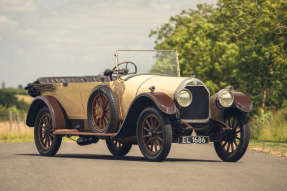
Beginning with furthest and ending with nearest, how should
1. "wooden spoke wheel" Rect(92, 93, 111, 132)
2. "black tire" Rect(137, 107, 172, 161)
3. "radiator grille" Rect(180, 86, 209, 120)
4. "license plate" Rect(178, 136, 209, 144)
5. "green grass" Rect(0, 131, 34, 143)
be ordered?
"green grass" Rect(0, 131, 34, 143)
"wooden spoke wheel" Rect(92, 93, 111, 132)
"radiator grille" Rect(180, 86, 209, 120)
"license plate" Rect(178, 136, 209, 144)
"black tire" Rect(137, 107, 172, 161)

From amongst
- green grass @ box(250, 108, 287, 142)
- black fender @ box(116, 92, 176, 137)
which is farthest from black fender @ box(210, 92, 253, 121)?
green grass @ box(250, 108, 287, 142)

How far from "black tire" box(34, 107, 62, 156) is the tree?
1449 cm

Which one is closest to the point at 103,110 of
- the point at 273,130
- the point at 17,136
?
the point at 273,130

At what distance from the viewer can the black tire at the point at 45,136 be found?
48.1 ft

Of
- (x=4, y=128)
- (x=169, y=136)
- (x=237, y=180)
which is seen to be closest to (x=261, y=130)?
(x=4, y=128)

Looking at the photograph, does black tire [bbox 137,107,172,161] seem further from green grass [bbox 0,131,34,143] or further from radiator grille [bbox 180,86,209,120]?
green grass [bbox 0,131,34,143]

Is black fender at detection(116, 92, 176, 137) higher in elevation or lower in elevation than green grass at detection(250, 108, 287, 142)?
higher

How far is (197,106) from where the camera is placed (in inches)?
503

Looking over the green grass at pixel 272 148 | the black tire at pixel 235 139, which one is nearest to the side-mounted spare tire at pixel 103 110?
the black tire at pixel 235 139

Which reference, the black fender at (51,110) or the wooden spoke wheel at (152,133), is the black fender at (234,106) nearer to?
the wooden spoke wheel at (152,133)

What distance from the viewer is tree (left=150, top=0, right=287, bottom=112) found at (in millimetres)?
27922

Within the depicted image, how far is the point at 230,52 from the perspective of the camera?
41.8 metres

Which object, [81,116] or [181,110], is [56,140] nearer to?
[81,116]

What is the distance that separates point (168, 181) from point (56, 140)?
620 centimetres
